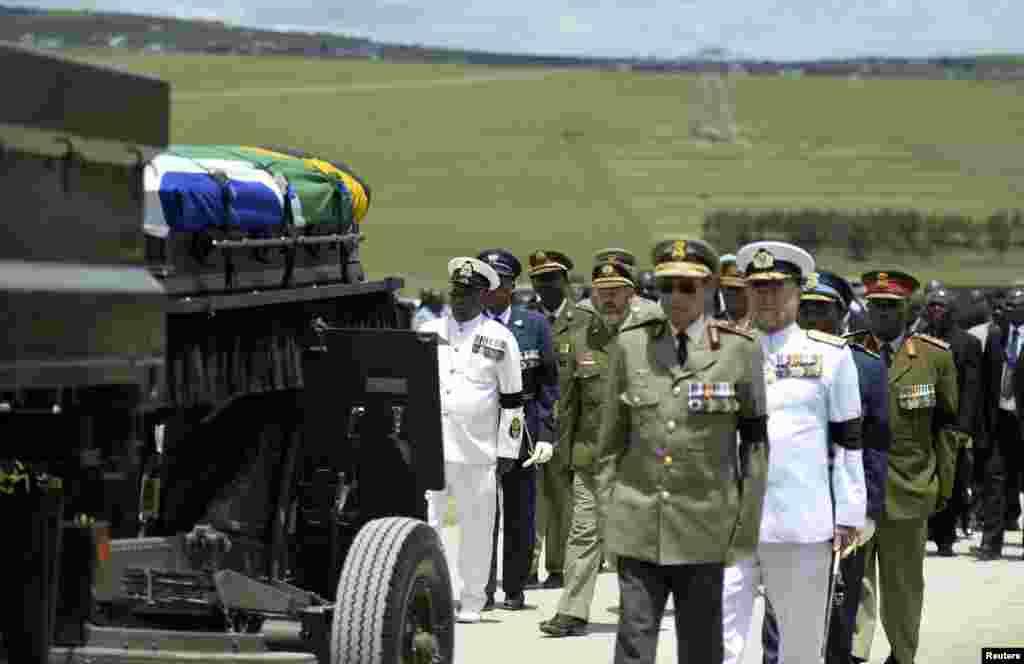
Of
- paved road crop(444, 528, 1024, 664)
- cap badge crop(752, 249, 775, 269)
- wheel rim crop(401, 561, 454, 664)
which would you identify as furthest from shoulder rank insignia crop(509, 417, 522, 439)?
cap badge crop(752, 249, 775, 269)

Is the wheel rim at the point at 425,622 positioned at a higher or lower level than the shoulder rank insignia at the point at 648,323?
lower

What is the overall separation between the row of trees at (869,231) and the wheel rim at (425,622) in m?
71.7

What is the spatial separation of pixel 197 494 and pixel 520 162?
9218 centimetres

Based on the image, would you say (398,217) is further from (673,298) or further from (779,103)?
(673,298)

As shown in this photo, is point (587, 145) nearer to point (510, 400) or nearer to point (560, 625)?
point (510, 400)

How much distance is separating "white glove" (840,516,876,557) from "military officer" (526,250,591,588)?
5.38 meters

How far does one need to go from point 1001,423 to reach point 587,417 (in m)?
5.84

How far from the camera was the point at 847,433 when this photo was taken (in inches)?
374

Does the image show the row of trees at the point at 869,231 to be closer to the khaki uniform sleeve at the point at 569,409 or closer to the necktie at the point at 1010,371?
the necktie at the point at 1010,371

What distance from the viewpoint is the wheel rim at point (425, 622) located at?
9.21 m

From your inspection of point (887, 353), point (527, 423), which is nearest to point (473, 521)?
point (527, 423)

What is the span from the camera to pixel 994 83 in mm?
125875

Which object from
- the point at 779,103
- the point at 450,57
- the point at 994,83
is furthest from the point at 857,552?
the point at 450,57

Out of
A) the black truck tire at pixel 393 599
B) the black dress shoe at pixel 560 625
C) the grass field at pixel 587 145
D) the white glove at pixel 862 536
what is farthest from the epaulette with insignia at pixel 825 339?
the grass field at pixel 587 145
